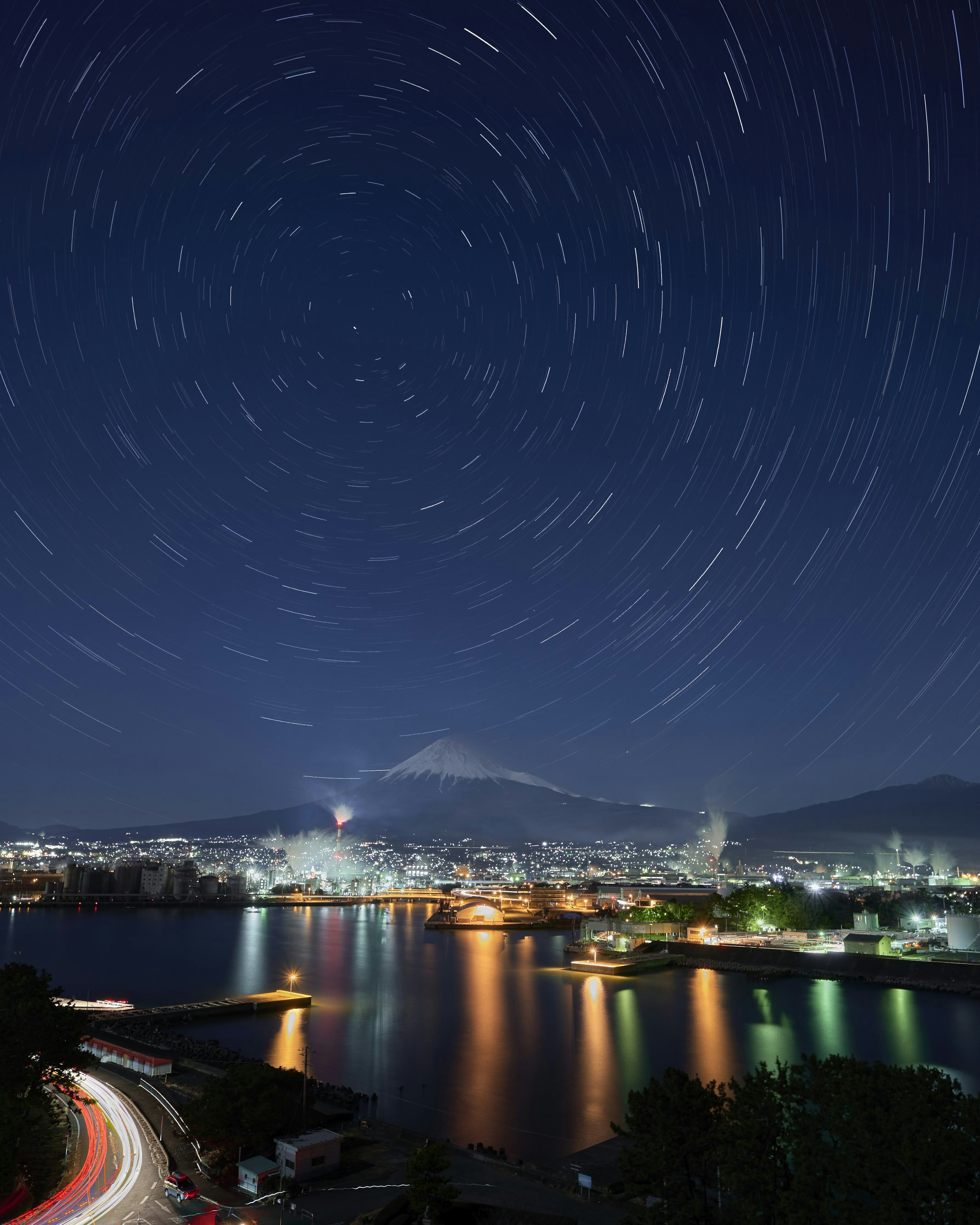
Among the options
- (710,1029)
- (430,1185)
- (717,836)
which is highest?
(717,836)

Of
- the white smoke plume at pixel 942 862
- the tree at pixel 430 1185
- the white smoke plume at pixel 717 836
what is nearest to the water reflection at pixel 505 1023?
the tree at pixel 430 1185

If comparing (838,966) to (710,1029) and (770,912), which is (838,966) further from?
(710,1029)

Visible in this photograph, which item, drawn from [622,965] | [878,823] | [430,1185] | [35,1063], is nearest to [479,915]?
[622,965]

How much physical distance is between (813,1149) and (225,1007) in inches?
627

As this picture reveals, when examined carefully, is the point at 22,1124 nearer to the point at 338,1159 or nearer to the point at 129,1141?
the point at 129,1141

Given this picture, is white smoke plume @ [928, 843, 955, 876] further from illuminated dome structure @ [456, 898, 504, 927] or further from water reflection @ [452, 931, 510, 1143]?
water reflection @ [452, 931, 510, 1143]

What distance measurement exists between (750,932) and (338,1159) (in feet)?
94.8

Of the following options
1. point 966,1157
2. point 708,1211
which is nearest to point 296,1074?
point 708,1211

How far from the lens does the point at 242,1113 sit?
8.29 metres

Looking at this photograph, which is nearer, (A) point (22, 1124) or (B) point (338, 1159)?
(A) point (22, 1124)

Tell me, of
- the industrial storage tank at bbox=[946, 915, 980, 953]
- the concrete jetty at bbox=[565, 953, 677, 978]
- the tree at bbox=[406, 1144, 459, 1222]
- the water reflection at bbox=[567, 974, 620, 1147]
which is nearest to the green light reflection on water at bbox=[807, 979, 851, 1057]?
the water reflection at bbox=[567, 974, 620, 1147]

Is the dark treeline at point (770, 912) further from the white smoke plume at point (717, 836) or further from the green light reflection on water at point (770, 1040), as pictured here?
the white smoke plume at point (717, 836)

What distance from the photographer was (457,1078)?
13.4 metres

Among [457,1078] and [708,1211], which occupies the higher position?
[708,1211]
